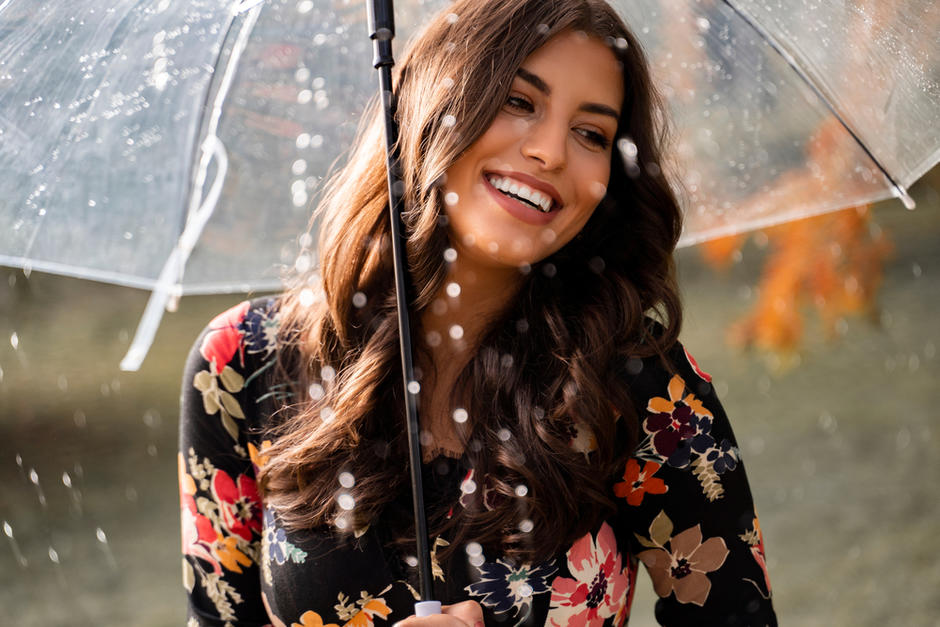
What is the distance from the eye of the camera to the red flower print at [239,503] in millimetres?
1839

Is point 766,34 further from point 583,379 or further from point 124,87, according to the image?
point 124,87

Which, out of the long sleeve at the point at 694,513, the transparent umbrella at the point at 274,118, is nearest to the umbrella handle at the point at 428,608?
the long sleeve at the point at 694,513

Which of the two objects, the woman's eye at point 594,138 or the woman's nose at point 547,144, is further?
the woman's eye at point 594,138

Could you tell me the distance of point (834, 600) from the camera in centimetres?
477

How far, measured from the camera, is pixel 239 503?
185 centimetres

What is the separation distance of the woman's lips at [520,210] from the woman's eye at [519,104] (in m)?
0.15

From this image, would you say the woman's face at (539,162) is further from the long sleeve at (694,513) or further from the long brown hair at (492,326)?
the long sleeve at (694,513)

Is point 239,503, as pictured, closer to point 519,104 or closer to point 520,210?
point 520,210

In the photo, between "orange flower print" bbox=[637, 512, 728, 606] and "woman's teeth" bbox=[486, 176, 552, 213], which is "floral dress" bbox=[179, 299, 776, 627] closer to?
"orange flower print" bbox=[637, 512, 728, 606]

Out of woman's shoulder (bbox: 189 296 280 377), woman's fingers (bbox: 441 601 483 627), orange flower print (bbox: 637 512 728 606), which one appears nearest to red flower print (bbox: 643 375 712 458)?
orange flower print (bbox: 637 512 728 606)

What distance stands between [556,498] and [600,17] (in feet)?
2.89

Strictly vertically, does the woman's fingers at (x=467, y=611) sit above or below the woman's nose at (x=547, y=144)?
below

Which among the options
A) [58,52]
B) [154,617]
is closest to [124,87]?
[58,52]

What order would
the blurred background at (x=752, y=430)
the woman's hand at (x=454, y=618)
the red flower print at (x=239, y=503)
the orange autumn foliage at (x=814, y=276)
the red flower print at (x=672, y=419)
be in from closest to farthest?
the woman's hand at (x=454, y=618)
the red flower print at (x=672, y=419)
the red flower print at (x=239, y=503)
the blurred background at (x=752, y=430)
the orange autumn foliage at (x=814, y=276)
